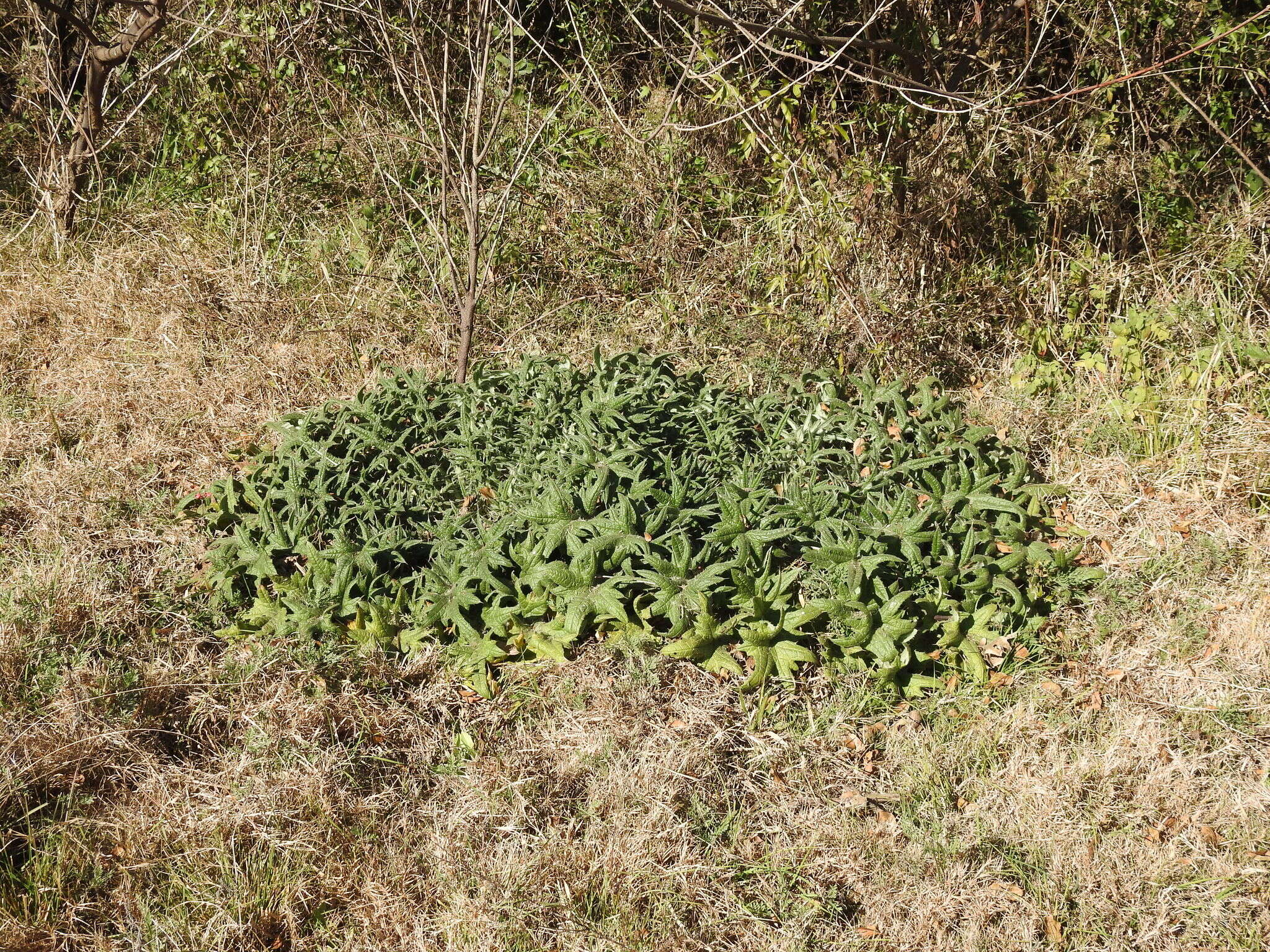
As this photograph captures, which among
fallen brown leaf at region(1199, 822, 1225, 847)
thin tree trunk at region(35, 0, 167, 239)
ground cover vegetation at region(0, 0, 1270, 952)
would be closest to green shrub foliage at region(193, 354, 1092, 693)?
ground cover vegetation at region(0, 0, 1270, 952)

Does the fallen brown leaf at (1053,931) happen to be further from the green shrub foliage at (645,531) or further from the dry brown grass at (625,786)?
the green shrub foliage at (645,531)

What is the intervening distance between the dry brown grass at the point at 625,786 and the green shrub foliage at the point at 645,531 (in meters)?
0.16

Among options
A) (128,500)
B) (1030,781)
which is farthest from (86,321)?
(1030,781)

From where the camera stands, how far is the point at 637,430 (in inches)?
158

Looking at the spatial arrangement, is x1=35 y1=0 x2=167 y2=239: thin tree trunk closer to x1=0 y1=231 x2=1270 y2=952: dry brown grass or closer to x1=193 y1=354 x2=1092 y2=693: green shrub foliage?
x1=0 y1=231 x2=1270 y2=952: dry brown grass

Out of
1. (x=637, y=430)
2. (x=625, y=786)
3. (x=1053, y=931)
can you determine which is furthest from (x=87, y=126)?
(x=1053, y=931)

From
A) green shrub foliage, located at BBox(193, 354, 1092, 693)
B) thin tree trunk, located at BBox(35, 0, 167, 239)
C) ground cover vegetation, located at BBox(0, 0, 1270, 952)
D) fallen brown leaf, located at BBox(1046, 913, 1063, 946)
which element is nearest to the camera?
fallen brown leaf, located at BBox(1046, 913, 1063, 946)

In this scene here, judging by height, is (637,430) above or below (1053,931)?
above

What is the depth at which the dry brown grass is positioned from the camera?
2662 millimetres

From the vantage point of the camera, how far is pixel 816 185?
4.68 meters

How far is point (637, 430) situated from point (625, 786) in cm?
145

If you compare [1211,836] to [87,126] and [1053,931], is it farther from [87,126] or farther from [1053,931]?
[87,126]

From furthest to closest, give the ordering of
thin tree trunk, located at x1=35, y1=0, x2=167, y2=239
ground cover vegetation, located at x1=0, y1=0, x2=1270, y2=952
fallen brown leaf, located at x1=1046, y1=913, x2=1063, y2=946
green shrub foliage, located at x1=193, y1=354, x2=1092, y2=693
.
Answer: thin tree trunk, located at x1=35, y1=0, x2=167, y2=239
green shrub foliage, located at x1=193, y1=354, x2=1092, y2=693
ground cover vegetation, located at x1=0, y1=0, x2=1270, y2=952
fallen brown leaf, located at x1=1046, y1=913, x2=1063, y2=946

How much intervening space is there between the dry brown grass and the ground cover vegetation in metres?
0.01
